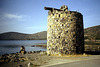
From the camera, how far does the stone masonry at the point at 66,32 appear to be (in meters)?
13.1

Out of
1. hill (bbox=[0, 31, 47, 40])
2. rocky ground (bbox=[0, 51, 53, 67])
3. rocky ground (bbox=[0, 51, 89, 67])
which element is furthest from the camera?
hill (bbox=[0, 31, 47, 40])

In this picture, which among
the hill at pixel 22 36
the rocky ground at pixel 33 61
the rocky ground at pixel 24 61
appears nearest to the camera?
the rocky ground at pixel 33 61

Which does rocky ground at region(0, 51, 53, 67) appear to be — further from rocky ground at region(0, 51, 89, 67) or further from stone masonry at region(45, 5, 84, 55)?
stone masonry at region(45, 5, 84, 55)

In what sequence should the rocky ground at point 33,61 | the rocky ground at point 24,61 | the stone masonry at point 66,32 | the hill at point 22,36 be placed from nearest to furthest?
the rocky ground at point 33,61 → the rocky ground at point 24,61 → the stone masonry at point 66,32 → the hill at point 22,36

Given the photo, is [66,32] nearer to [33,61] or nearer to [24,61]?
[33,61]

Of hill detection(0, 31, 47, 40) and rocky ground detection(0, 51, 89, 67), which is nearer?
rocky ground detection(0, 51, 89, 67)

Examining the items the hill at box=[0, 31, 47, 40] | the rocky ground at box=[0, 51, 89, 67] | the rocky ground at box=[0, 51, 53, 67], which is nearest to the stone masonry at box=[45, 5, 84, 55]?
the rocky ground at box=[0, 51, 89, 67]

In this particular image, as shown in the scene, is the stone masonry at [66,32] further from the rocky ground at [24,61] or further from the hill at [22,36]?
the hill at [22,36]

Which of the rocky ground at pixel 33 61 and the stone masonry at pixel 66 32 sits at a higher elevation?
the stone masonry at pixel 66 32

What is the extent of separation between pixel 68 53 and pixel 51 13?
248 inches

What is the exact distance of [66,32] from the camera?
13219mm

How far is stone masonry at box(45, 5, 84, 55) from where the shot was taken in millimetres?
13148

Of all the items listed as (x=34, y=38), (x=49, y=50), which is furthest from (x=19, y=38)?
(x=49, y=50)

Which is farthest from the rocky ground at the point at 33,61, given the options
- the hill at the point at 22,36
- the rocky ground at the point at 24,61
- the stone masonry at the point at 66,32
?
the hill at the point at 22,36
